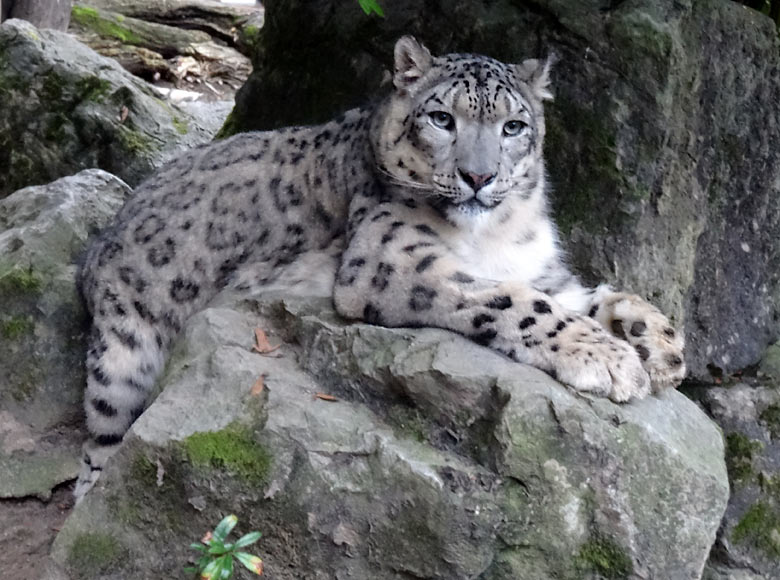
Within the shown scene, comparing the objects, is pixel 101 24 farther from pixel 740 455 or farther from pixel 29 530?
pixel 740 455

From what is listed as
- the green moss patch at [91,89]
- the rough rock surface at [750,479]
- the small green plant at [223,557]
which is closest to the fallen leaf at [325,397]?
the small green plant at [223,557]

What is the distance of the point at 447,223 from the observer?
3768mm

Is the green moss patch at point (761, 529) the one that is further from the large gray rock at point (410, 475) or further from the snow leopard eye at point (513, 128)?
the snow leopard eye at point (513, 128)

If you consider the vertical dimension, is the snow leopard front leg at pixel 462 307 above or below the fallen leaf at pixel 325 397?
above

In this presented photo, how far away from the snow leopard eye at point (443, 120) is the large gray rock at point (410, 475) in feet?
2.98

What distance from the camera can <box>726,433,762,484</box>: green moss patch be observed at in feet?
15.6

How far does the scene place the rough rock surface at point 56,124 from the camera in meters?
6.85

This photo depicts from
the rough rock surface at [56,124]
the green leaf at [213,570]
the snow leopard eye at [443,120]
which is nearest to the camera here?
the green leaf at [213,570]

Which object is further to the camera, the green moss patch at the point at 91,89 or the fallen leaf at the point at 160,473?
the green moss patch at the point at 91,89

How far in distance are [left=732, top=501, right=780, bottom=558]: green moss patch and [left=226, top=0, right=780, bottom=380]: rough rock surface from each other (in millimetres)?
801

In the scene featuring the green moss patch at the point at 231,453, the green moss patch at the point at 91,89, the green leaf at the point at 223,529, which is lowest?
the green moss patch at the point at 91,89

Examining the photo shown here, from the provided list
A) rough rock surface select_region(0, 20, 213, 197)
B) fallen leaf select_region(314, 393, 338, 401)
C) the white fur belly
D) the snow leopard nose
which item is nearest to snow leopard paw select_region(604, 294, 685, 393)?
the white fur belly

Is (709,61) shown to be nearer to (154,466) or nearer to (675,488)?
(675,488)

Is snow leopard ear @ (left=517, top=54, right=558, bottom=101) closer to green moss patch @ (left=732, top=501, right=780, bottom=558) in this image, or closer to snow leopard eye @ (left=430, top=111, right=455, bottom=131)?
snow leopard eye @ (left=430, top=111, right=455, bottom=131)
